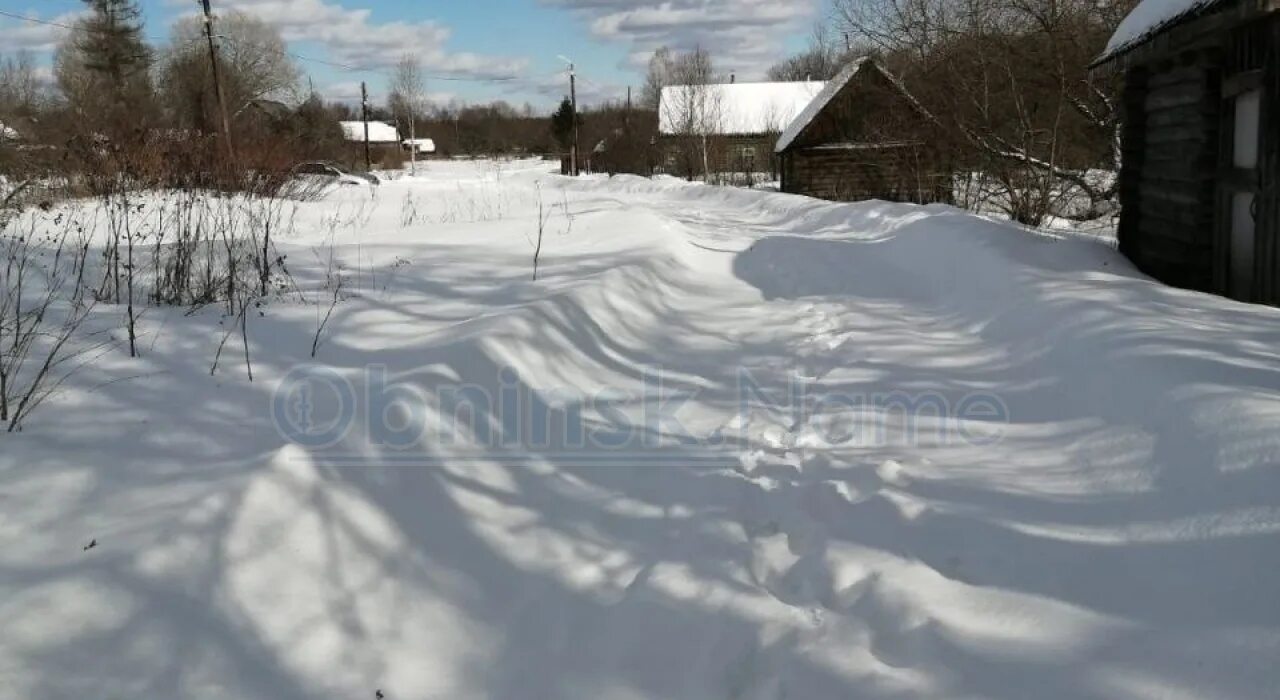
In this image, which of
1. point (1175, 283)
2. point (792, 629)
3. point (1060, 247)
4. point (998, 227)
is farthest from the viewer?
point (998, 227)

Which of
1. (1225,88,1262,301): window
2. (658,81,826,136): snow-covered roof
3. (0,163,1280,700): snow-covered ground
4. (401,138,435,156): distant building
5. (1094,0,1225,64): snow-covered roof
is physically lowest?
(0,163,1280,700): snow-covered ground

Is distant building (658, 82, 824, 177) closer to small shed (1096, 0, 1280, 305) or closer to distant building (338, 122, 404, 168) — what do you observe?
distant building (338, 122, 404, 168)

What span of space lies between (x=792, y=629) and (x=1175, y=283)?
25.2ft

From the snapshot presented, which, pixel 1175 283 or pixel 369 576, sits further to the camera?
pixel 1175 283

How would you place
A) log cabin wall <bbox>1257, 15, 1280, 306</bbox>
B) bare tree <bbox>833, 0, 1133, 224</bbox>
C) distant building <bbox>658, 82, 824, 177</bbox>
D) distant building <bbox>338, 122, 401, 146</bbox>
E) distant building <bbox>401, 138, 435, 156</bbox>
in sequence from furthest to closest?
1. distant building <bbox>401, 138, 435, 156</bbox>
2. distant building <bbox>338, 122, 401, 146</bbox>
3. distant building <bbox>658, 82, 824, 177</bbox>
4. bare tree <bbox>833, 0, 1133, 224</bbox>
5. log cabin wall <bbox>1257, 15, 1280, 306</bbox>

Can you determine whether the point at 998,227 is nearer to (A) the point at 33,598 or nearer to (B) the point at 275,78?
(A) the point at 33,598

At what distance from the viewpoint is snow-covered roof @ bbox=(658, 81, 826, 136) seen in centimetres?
4991

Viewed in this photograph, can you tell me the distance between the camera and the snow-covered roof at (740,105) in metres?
49.9

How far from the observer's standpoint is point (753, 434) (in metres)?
5.32

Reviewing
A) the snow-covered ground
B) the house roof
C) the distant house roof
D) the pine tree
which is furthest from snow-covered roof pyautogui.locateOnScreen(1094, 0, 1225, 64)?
the distant house roof

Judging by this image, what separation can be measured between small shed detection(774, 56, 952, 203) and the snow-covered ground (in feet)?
60.3

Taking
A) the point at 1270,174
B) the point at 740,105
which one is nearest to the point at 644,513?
the point at 1270,174

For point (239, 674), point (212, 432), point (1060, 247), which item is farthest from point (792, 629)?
point (1060, 247)

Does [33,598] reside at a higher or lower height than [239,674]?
higher
